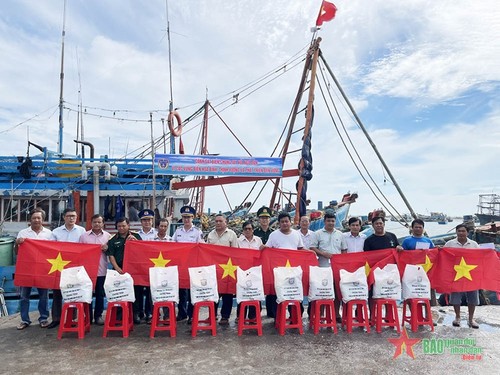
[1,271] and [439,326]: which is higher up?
[1,271]

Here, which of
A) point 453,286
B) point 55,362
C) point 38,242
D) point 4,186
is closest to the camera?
point 55,362

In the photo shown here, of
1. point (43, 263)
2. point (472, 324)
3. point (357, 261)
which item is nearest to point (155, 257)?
point (43, 263)

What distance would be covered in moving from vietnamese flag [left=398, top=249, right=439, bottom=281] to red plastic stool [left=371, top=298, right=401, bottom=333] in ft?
1.93

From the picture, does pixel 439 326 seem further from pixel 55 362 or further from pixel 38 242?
pixel 38 242

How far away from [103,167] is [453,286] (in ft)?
29.4

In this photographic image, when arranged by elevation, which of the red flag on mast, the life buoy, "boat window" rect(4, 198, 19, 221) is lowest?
"boat window" rect(4, 198, 19, 221)

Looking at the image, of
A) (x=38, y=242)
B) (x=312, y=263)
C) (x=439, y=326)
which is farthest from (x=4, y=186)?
(x=439, y=326)

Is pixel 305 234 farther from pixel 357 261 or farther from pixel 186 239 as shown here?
pixel 186 239

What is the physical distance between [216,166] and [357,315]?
5.51 meters

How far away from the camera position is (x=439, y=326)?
6.11 m

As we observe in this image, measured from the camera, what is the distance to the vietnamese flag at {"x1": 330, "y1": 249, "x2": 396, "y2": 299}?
6004mm

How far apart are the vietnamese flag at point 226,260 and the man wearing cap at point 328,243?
1005mm

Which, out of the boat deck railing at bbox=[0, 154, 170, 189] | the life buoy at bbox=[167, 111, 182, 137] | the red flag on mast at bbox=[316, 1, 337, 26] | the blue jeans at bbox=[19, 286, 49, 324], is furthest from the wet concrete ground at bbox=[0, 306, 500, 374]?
the red flag on mast at bbox=[316, 1, 337, 26]

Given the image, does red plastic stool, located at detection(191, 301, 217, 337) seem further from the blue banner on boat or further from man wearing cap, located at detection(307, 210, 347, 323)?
the blue banner on boat
